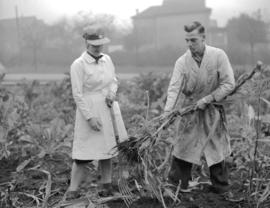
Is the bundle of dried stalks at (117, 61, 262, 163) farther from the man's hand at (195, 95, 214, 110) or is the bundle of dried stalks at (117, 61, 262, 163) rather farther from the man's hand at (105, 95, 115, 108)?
the man's hand at (105, 95, 115, 108)

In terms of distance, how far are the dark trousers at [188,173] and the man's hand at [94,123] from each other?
71 centimetres

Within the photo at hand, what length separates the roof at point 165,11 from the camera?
20.7m

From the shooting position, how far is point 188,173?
3949mm

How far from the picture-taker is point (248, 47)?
680 inches

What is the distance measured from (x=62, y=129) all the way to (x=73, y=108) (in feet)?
6.64

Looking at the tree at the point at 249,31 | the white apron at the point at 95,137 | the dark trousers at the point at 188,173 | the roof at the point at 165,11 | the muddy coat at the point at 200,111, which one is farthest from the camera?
the roof at the point at 165,11

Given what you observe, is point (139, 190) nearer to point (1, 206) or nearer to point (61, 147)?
point (1, 206)

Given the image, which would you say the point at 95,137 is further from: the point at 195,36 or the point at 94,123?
the point at 195,36

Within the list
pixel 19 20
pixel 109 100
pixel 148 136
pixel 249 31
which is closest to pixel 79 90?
pixel 109 100

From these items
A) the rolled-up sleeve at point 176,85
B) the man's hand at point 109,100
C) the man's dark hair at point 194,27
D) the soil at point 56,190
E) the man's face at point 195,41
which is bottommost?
the soil at point 56,190

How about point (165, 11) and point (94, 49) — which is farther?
point (165, 11)

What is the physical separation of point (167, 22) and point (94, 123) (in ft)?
58.4

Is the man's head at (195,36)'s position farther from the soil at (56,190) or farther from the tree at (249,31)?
the tree at (249,31)

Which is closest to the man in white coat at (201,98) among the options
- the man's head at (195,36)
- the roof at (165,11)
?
the man's head at (195,36)
